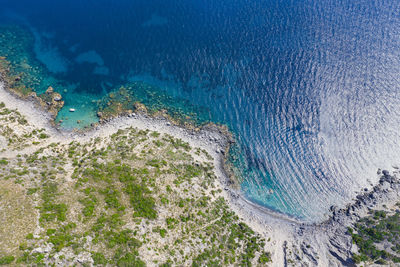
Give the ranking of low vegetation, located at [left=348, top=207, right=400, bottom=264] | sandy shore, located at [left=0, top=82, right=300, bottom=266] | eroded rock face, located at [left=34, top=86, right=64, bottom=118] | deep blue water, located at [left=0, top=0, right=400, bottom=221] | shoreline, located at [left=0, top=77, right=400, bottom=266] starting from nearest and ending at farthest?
low vegetation, located at [left=348, top=207, right=400, bottom=264], shoreline, located at [left=0, top=77, right=400, bottom=266], sandy shore, located at [left=0, top=82, right=300, bottom=266], deep blue water, located at [left=0, top=0, right=400, bottom=221], eroded rock face, located at [left=34, top=86, right=64, bottom=118]

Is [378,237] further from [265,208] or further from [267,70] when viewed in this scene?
[267,70]

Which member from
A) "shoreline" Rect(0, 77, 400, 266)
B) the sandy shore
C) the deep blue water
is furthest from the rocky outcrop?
the sandy shore

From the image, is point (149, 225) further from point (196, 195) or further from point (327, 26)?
point (327, 26)

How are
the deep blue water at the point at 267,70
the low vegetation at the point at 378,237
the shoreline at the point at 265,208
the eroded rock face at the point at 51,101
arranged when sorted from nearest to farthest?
the low vegetation at the point at 378,237
the shoreline at the point at 265,208
the deep blue water at the point at 267,70
the eroded rock face at the point at 51,101

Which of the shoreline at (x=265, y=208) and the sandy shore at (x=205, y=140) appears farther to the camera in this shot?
the sandy shore at (x=205, y=140)

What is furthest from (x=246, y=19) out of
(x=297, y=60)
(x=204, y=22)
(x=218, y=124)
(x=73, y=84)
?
(x=73, y=84)

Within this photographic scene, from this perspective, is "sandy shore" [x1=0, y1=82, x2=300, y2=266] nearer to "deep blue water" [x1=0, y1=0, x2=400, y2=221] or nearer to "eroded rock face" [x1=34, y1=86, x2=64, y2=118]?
"eroded rock face" [x1=34, y1=86, x2=64, y2=118]

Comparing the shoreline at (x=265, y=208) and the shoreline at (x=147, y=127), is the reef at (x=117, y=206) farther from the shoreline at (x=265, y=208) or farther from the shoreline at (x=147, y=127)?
the shoreline at (x=265, y=208)

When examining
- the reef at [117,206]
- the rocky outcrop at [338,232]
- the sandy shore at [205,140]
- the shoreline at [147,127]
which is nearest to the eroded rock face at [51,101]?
the shoreline at [147,127]
